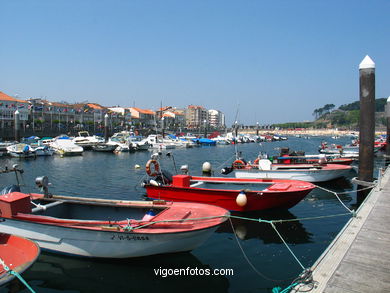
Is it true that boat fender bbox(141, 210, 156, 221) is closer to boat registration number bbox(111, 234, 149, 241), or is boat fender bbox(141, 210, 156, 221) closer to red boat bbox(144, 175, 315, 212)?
boat registration number bbox(111, 234, 149, 241)

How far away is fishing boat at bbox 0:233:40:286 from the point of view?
6.15 m

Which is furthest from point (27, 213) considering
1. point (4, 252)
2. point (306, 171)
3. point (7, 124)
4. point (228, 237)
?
point (7, 124)

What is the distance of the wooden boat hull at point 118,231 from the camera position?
7.82 metres

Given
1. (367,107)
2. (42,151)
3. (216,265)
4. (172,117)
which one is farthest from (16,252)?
(172,117)

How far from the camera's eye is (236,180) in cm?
1502

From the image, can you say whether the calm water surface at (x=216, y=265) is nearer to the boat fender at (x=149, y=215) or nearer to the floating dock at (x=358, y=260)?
the boat fender at (x=149, y=215)

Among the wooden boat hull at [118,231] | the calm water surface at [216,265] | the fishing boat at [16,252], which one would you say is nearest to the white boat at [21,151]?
the wooden boat hull at [118,231]

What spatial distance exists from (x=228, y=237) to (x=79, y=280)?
517 cm

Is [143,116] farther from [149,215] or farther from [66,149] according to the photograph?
[149,215]

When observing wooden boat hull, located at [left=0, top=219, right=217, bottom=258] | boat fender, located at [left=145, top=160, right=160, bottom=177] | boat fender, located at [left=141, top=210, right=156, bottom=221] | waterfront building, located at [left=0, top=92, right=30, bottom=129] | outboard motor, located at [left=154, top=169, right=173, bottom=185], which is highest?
waterfront building, located at [left=0, top=92, right=30, bottom=129]

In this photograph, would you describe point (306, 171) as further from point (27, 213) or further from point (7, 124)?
point (7, 124)

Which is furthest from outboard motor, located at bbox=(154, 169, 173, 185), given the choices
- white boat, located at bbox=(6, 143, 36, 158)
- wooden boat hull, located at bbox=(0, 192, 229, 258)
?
white boat, located at bbox=(6, 143, 36, 158)

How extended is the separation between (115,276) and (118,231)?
A: 124cm

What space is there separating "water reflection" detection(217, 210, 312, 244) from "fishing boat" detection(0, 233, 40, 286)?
6.67m
